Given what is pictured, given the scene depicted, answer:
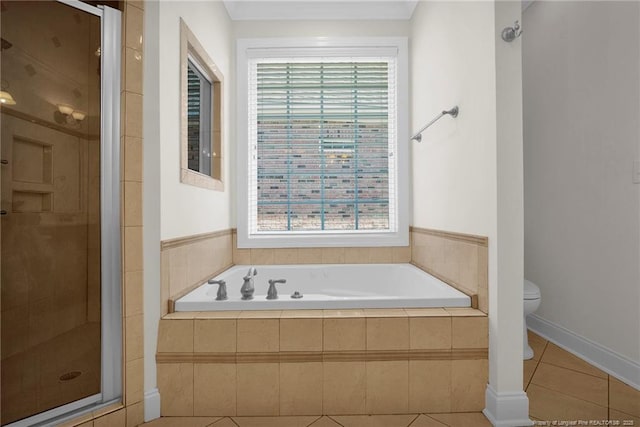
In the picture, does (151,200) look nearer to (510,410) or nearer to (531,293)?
(510,410)

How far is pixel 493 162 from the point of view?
58.8 inches

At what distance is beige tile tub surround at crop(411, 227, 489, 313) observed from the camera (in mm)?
1587

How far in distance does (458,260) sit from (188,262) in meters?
1.48

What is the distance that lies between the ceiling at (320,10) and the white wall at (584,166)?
3.32 ft

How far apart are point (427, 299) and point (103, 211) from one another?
155cm

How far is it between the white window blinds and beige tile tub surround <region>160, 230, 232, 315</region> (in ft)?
1.47

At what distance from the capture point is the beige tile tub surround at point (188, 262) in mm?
1588

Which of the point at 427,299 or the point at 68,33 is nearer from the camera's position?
the point at 68,33

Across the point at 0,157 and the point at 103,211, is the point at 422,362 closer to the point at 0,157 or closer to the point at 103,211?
the point at 103,211

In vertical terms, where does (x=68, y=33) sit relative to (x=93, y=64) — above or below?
above

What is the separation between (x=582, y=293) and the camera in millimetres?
2092

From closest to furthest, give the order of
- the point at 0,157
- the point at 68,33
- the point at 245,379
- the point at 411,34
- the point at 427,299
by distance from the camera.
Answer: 1. the point at 0,157
2. the point at 68,33
3. the point at 245,379
4. the point at 427,299
5. the point at 411,34

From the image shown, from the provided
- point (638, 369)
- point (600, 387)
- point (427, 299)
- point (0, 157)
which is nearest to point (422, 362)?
point (427, 299)

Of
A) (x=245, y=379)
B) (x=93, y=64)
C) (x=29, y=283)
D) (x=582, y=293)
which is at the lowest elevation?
(x=245, y=379)
